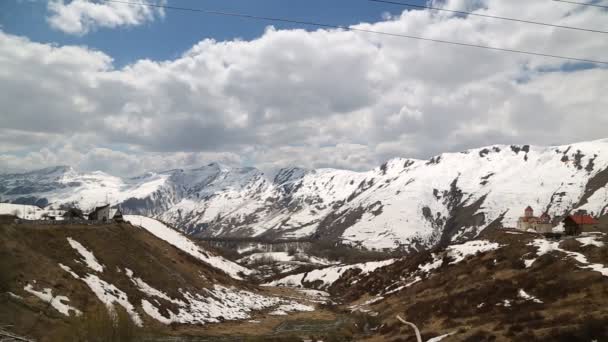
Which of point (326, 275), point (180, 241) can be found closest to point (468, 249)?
point (326, 275)

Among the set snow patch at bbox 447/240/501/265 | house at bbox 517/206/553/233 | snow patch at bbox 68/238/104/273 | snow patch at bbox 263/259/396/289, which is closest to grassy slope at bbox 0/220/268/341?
snow patch at bbox 68/238/104/273

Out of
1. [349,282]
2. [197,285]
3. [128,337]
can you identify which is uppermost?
[128,337]

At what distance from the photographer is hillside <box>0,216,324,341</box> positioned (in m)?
42.8

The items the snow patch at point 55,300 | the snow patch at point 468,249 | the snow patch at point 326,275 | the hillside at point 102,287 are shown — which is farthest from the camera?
the snow patch at point 326,275

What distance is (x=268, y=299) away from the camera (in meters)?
108

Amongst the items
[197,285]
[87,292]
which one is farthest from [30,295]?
[197,285]

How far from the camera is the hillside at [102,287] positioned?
42750 millimetres

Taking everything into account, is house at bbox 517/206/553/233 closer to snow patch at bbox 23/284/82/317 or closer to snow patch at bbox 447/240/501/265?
snow patch at bbox 447/240/501/265

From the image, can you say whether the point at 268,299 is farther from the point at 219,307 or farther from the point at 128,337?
the point at 128,337

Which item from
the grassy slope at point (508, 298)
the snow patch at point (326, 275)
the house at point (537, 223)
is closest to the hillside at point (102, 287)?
the grassy slope at point (508, 298)

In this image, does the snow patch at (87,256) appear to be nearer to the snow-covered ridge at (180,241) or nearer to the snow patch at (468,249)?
the snow-covered ridge at (180,241)

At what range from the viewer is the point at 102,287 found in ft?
196

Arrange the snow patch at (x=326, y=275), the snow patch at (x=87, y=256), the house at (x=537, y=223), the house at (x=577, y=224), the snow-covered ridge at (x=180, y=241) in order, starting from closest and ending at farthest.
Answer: the snow patch at (x=87, y=256), the house at (x=577, y=224), the house at (x=537, y=223), the snow-covered ridge at (x=180, y=241), the snow patch at (x=326, y=275)

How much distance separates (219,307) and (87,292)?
30376mm
